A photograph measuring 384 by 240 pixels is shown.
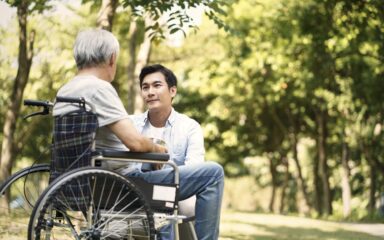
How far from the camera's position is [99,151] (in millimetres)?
4023

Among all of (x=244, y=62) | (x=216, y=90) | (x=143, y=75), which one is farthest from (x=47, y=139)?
(x=143, y=75)

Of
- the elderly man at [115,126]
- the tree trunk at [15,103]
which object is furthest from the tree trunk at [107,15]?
the elderly man at [115,126]

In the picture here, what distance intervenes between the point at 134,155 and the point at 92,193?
0.30m

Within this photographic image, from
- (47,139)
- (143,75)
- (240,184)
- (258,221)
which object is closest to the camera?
(143,75)

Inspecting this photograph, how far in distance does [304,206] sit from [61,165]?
21362 mm

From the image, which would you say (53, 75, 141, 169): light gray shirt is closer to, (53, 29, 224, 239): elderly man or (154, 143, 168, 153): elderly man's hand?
(53, 29, 224, 239): elderly man

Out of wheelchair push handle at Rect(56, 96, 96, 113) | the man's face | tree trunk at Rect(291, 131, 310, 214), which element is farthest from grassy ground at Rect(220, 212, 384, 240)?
tree trunk at Rect(291, 131, 310, 214)

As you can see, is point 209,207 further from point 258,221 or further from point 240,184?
point 240,184

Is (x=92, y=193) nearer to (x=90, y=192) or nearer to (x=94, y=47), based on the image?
(x=90, y=192)

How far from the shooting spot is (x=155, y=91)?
5.18 meters

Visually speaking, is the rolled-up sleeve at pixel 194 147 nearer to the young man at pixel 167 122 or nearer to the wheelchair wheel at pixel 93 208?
the young man at pixel 167 122

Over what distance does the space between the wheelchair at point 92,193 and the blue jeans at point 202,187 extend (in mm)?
118

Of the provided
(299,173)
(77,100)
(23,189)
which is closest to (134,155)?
(77,100)

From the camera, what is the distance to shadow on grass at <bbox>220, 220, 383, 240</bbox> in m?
9.91
